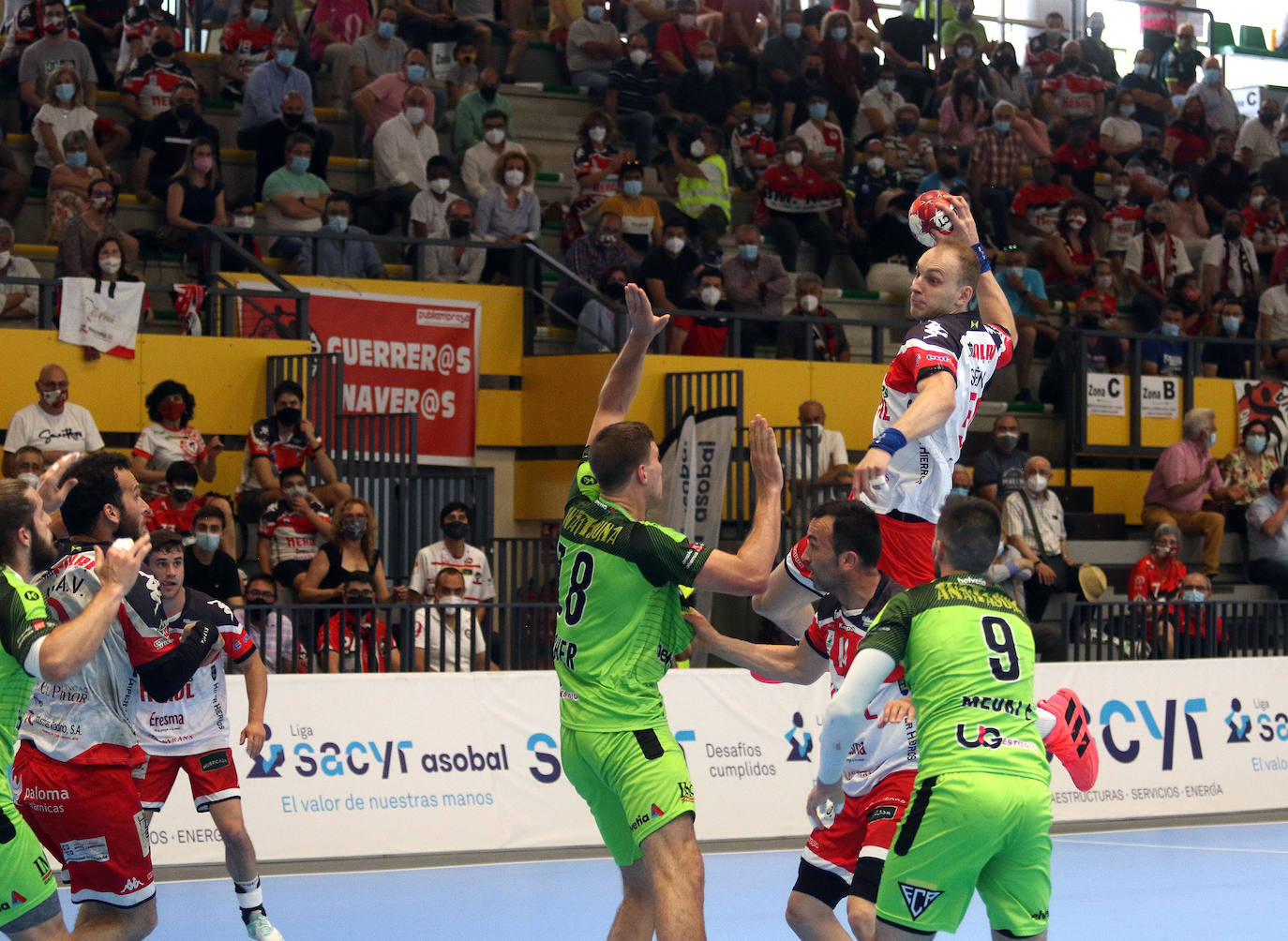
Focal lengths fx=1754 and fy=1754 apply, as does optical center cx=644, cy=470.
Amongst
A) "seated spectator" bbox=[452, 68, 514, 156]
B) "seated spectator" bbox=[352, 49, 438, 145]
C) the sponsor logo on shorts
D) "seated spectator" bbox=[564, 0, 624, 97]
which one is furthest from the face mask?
"seated spectator" bbox=[564, 0, 624, 97]

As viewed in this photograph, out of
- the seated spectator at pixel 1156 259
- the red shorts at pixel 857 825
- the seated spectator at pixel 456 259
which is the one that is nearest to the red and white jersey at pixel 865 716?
the red shorts at pixel 857 825

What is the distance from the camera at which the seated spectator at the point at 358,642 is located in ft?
37.7

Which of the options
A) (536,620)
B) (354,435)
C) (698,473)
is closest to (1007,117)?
(698,473)

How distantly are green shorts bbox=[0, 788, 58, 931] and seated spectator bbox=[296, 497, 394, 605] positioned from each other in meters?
6.76

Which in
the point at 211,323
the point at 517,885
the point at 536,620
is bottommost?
the point at 517,885

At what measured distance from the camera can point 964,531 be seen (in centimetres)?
534

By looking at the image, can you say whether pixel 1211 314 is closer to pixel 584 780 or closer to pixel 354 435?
pixel 354 435

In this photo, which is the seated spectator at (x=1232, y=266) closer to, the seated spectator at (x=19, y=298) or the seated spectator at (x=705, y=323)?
the seated spectator at (x=705, y=323)

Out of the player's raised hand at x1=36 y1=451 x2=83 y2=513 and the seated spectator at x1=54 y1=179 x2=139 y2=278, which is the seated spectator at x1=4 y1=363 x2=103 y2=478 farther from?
the player's raised hand at x1=36 y1=451 x2=83 y2=513

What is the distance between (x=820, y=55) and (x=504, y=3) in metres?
3.72

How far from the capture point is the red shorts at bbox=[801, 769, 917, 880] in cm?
596

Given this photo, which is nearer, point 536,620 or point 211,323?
point 536,620

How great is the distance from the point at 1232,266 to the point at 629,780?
53.3 feet

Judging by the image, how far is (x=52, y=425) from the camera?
1273cm
